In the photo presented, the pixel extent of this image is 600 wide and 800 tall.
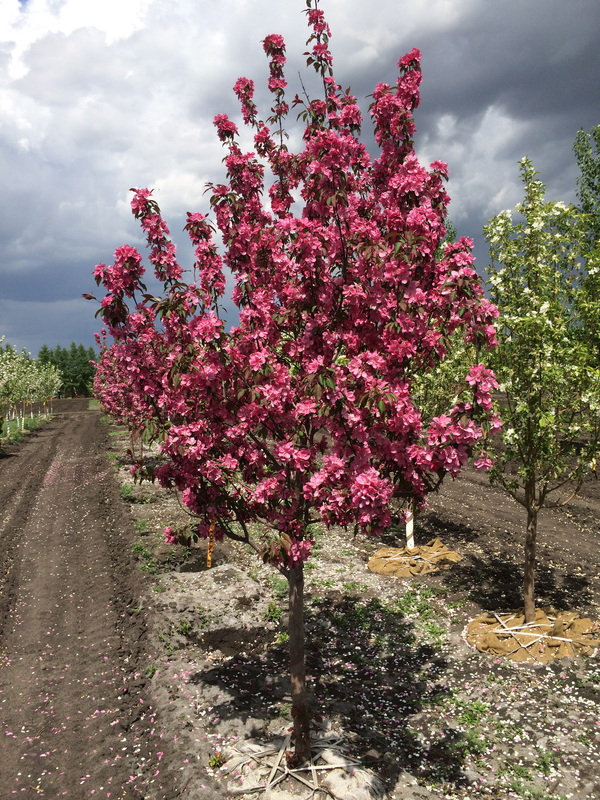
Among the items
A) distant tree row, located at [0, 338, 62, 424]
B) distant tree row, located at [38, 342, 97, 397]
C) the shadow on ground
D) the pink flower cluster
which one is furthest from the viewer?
distant tree row, located at [38, 342, 97, 397]

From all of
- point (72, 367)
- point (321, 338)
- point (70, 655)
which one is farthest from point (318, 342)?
point (72, 367)

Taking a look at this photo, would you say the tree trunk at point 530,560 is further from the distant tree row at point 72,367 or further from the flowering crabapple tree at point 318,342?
the distant tree row at point 72,367

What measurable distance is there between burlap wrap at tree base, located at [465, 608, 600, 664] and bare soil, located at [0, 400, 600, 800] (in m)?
0.28

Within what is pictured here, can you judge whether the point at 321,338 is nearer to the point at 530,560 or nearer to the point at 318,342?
the point at 318,342

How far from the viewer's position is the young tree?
1023 cm

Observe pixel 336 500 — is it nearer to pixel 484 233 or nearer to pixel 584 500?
pixel 484 233

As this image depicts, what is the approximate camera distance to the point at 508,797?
7.02 metres

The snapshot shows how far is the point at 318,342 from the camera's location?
6.37 m

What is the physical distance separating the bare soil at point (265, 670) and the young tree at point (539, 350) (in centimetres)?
254

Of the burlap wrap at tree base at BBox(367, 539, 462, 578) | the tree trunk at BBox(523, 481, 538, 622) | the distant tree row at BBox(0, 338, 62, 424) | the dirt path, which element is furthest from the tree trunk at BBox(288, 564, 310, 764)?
the distant tree row at BBox(0, 338, 62, 424)

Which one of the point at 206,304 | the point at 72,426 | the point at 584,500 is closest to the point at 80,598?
the point at 206,304

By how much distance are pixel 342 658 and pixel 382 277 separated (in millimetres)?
8253

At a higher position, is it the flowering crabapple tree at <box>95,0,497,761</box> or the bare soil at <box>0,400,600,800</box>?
the flowering crabapple tree at <box>95,0,497,761</box>

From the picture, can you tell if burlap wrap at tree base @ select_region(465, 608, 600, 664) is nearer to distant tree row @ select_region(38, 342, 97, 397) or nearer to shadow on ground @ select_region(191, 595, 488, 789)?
shadow on ground @ select_region(191, 595, 488, 789)
